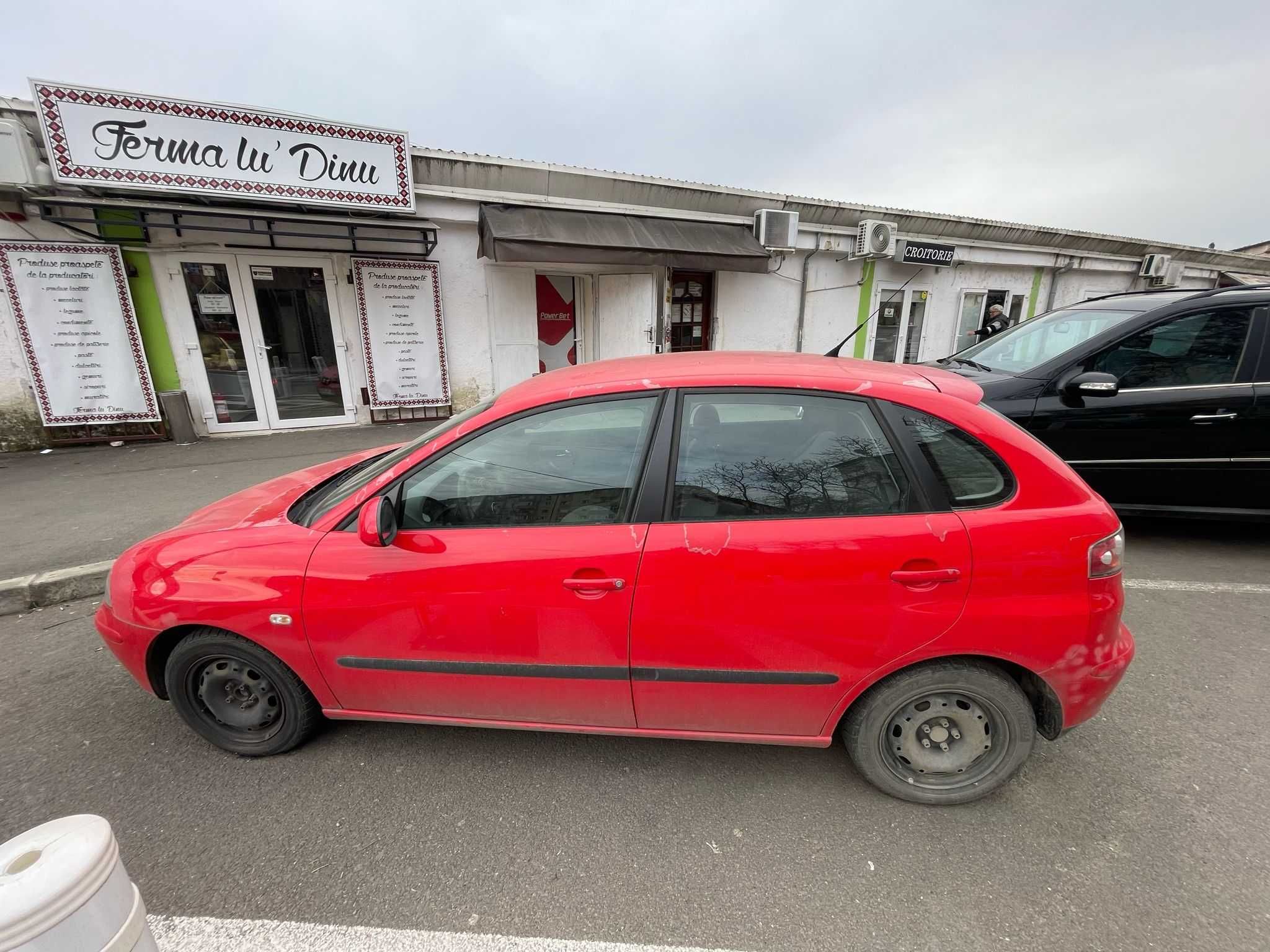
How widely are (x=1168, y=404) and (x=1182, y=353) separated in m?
0.42

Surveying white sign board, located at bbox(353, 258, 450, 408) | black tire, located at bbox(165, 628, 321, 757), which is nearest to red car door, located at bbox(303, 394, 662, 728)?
black tire, located at bbox(165, 628, 321, 757)

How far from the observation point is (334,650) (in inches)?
80.8

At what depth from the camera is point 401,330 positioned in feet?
24.8

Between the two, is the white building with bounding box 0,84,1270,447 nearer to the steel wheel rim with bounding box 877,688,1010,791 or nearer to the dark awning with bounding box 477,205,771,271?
the dark awning with bounding box 477,205,771,271

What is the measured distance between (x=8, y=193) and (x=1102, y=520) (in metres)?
9.59

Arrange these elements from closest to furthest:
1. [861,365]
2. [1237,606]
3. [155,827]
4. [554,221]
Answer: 1. [155,827]
2. [861,365]
3. [1237,606]
4. [554,221]

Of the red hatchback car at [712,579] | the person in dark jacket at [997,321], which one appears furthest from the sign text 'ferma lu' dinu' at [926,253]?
the red hatchback car at [712,579]

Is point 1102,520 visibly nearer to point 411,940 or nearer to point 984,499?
point 984,499

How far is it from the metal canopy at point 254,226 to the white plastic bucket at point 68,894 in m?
6.88

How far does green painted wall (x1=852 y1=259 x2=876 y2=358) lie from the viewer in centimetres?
1090

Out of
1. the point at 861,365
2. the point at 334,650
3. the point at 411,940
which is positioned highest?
the point at 861,365

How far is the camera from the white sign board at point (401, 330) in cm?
731

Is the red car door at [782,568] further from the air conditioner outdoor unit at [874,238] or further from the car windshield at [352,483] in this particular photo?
the air conditioner outdoor unit at [874,238]

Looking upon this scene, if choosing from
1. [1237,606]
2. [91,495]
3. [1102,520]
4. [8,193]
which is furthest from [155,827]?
[8,193]
